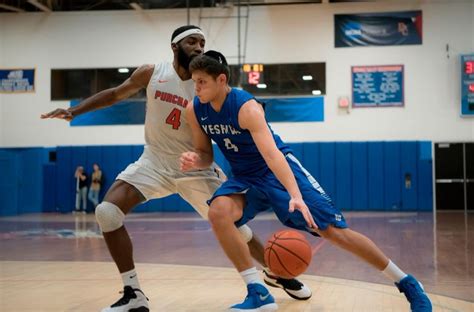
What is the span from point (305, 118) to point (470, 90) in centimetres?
553

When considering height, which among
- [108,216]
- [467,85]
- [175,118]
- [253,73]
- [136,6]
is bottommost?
[108,216]

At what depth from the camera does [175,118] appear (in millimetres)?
4984

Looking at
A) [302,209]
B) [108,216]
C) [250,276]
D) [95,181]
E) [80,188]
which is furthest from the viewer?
[80,188]

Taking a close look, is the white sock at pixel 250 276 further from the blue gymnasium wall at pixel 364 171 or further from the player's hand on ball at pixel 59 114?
the blue gymnasium wall at pixel 364 171

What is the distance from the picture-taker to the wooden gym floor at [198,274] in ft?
15.9

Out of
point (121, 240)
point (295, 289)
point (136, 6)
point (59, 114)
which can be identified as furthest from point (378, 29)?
point (121, 240)

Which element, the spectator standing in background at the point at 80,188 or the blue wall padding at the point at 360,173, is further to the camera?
the spectator standing in background at the point at 80,188

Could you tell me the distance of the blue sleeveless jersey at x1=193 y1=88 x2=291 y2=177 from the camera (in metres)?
4.35

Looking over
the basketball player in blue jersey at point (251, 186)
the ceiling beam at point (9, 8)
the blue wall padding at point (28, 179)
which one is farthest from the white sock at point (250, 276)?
the ceiling beam at point (9, 8)

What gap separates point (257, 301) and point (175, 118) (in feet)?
5.37

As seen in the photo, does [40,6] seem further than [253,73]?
Yes

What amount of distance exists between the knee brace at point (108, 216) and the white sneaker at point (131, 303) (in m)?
0.48

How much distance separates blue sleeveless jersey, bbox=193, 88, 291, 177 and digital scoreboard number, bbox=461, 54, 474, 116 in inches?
691

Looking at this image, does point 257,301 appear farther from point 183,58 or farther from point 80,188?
point 80,188
